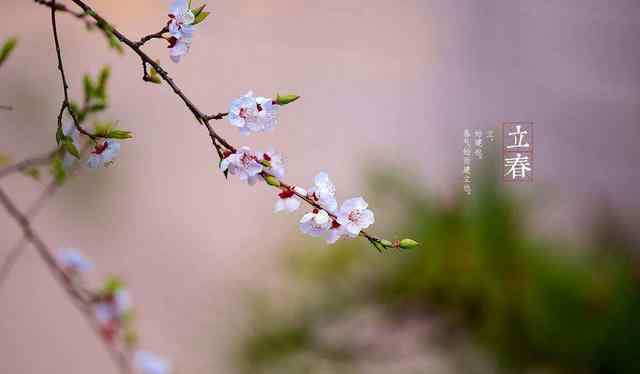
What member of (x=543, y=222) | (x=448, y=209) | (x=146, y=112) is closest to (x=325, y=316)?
(x=448, y=209)

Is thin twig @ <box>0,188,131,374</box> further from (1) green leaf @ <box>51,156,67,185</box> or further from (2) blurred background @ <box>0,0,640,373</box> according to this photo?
(2) blurred background @ <box>0,0,640,373</box>

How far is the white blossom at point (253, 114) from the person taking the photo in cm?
34

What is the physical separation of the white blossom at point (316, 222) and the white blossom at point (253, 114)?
47 mm

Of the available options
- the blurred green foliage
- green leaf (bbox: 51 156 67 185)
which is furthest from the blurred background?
green leaf (bbox: 51 156 67 185)

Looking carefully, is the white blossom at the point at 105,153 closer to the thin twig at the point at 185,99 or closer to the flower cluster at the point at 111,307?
the thin twig at the point at 185,99

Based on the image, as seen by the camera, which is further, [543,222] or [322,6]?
[322,6]

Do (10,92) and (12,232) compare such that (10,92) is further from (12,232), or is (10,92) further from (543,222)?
(543,222)

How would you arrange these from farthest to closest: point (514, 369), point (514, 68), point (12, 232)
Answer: point (514, 68), point (12, 232), point (514, 369)

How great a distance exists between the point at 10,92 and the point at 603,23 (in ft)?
4.13

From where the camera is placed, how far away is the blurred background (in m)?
1.03

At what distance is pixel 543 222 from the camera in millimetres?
Answer: 1179

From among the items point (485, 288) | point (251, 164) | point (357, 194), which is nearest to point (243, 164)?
point (251, 164)

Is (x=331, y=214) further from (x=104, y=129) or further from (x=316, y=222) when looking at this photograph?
(x=104, y=129)

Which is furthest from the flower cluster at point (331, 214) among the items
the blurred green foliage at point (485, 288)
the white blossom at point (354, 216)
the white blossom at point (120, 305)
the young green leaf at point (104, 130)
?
the blurred green foliage at point (485, 288)
